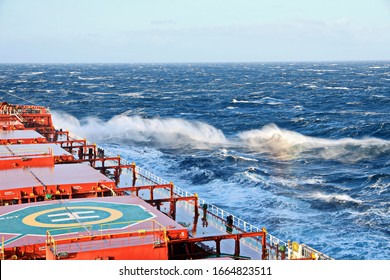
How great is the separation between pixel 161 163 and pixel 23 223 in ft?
150

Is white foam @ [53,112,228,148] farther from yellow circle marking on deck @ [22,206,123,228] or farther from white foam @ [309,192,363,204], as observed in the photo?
yellow circle marking on deck @ [22,206,123,228]

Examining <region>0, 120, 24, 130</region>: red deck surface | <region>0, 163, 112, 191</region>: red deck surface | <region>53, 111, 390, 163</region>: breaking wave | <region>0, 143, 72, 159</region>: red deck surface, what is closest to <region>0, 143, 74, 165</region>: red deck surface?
<region>0, 143, 72, 159</region>: red deck surface

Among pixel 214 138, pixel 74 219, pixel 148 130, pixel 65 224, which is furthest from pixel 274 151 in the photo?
pixel 65 224

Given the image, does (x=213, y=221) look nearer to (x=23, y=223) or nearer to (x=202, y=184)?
(x=23, y=223)

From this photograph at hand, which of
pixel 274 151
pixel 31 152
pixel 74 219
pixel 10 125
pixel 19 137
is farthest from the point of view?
pixel 274 151

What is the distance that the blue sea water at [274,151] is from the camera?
45750mm

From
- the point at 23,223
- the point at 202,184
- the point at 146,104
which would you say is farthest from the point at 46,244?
the point at 146,104

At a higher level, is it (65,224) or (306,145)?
(65,224)

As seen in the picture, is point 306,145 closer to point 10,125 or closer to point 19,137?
point 10,125

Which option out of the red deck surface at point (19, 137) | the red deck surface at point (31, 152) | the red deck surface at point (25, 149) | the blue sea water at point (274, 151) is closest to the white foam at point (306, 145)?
the blue sea water at point (274, 151)

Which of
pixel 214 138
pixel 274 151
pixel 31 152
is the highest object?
pixel 31 152

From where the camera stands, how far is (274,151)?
8250 centimetres

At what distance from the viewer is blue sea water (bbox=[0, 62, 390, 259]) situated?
4575cm

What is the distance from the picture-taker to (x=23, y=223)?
2636 cm
